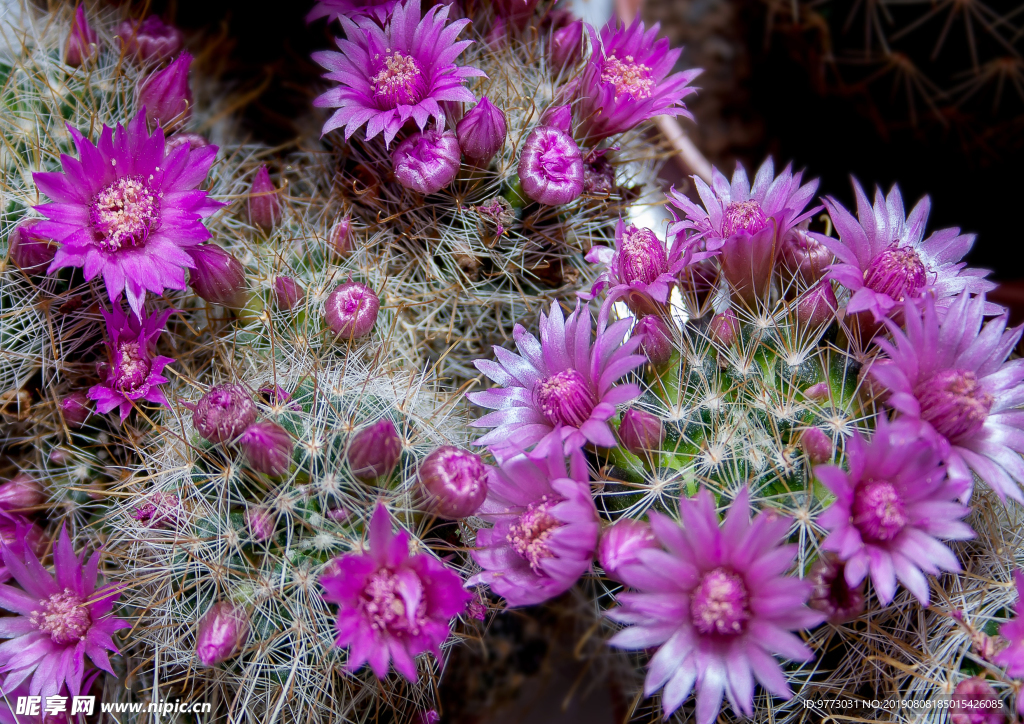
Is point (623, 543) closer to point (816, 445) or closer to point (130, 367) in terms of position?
point (816, 445)

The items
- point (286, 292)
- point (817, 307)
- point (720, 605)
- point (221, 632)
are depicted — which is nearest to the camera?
point (720, 605)

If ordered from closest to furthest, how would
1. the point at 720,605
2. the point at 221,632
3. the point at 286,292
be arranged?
the point at 720,605 < the point at 221,632 < the point at 286,292

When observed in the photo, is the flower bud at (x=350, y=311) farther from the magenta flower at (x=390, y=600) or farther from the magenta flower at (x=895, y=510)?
the magenta flower at (x=895, y=510)

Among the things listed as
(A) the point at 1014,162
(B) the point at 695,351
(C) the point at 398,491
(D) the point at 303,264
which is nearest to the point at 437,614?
(C) the point at 398,491

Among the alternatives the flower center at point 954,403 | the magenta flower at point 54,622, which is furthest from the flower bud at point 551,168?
the magenta flower at point 54,622

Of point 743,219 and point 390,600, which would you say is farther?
point 743,219

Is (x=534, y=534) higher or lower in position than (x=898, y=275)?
lower

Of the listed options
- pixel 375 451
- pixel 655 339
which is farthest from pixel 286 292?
pixel 655 339
